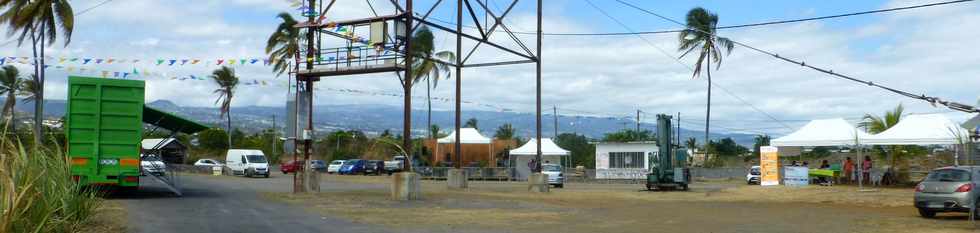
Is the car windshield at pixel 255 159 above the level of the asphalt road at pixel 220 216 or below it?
above

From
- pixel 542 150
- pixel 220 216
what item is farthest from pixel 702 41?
pixel 220 216

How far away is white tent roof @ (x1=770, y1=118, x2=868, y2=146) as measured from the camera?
33844mm

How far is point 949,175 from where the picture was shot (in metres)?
18.0

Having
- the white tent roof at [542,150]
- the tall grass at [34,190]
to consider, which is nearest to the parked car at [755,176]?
the white tent roof at [542,150]

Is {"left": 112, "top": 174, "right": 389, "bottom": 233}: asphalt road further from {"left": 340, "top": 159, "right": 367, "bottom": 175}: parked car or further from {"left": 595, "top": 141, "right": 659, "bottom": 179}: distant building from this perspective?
{"left": 340, "top": 159, "right": 367, "bottom": 175}: parked car

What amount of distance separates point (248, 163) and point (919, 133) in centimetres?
3489

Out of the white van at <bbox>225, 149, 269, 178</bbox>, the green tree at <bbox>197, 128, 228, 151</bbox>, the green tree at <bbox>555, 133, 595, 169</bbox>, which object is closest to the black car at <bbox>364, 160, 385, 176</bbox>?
the white van at <bbox>225, 149, 269, 178</bbox>

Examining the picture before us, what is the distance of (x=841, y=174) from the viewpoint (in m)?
37.0

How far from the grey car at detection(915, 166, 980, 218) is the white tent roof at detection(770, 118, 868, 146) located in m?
15.3

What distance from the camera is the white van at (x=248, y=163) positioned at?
49812mm

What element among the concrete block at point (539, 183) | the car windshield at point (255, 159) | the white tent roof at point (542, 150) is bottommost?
the concrete block at point (539, 183)

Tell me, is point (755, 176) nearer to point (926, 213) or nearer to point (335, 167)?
point (926, 213)

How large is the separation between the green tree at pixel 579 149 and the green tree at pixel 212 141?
105ft

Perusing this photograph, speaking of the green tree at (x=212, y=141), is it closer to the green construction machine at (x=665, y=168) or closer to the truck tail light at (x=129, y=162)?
the green construction machine at (x=665, y=168)
